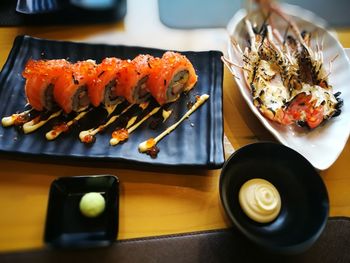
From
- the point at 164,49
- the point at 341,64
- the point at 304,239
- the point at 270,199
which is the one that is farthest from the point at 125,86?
the point at 341,64

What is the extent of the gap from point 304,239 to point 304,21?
111 cm

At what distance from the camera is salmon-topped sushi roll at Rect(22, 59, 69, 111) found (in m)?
1.35

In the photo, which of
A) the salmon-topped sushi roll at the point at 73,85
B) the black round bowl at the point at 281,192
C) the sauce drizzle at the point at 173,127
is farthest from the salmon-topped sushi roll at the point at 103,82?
the black round bowl at the point at 281,192

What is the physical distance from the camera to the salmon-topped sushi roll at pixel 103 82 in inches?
54.9

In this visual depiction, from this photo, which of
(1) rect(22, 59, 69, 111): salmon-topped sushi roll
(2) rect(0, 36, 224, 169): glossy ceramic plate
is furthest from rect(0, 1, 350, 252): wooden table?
(1) rect(22, 59, 69, 111): salmon-topped sushi roll

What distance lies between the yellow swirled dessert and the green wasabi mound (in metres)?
0.49

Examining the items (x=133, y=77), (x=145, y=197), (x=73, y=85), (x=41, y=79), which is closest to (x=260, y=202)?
(x=145, y=197)

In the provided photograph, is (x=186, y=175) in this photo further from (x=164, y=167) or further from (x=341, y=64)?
(x=341, y=64)

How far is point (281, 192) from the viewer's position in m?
1.25

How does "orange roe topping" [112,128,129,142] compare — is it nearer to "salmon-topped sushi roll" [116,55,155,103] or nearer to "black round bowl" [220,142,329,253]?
"salmon-topped sushi roll" [116,55,155,103]

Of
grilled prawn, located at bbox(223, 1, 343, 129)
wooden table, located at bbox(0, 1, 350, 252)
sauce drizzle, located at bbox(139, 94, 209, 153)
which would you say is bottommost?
wooden table, located at bbox(0, 1, 350, 252)

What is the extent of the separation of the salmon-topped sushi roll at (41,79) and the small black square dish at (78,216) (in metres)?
0.38

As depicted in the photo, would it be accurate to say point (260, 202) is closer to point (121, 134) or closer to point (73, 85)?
point (121, 134)

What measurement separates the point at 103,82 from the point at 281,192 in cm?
83
